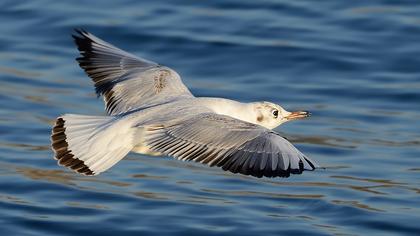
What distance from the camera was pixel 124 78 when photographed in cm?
916

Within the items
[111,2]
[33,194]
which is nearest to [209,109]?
[33,194]

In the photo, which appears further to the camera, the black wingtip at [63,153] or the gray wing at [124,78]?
the gray wing at [124,78]

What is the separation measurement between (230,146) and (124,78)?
175 cm

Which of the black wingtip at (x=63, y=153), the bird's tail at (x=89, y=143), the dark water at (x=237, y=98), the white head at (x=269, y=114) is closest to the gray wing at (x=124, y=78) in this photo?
the white head at (x=269, y=114)

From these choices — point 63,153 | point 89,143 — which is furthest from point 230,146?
point 63,153

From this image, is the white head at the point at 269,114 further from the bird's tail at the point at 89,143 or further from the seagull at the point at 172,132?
the bird's tail at the point at 89,143

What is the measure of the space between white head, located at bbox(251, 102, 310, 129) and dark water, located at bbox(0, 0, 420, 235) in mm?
818

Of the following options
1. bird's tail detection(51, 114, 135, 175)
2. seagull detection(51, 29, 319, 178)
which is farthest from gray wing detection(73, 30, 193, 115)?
bird's tail detection(51, 114, 135, 175)

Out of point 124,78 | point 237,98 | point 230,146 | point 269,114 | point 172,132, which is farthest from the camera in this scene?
point 237,98

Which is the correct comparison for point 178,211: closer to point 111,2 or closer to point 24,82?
point 24,82

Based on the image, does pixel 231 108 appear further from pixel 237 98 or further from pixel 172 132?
→ pixel 237 98

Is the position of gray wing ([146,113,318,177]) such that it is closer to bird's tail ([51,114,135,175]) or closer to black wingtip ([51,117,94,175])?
bird's tail ([51,114,135,175])

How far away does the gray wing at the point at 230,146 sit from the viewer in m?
7.44

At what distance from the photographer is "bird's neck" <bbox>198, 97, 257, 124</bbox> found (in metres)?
8.45
